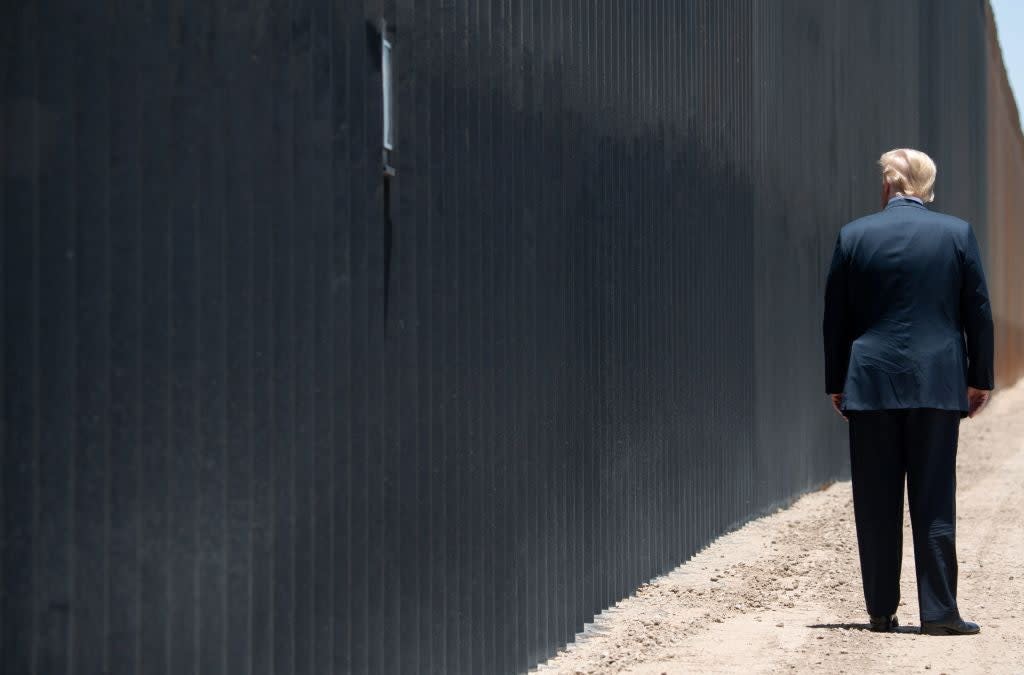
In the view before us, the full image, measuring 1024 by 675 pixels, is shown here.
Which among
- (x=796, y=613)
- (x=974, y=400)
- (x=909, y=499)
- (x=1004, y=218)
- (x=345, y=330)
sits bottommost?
(x=796, y=613)

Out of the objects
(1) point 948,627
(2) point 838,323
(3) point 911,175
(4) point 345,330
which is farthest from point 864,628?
(4) point 345,330

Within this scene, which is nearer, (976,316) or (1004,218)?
(976,316)

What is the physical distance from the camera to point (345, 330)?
459 cm

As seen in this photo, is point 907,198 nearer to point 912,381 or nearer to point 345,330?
point 912,381

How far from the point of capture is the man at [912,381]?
640 centimetres

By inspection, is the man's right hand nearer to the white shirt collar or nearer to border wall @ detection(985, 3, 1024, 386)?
the white shirt collar

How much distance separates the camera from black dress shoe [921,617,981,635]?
20.8 feet

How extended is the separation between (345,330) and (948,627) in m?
3.06

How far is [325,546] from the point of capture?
445cm

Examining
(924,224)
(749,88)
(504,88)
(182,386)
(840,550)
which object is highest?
(749,88)

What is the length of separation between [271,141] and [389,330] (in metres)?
0.89

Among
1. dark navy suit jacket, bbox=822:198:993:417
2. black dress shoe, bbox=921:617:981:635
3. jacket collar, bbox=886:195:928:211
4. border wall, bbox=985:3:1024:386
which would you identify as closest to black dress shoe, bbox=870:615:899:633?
black dress shoe, bbox=921:617:981:635

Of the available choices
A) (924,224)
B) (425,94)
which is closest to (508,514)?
(425,94)

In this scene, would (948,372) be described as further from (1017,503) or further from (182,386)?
(1017,503)
